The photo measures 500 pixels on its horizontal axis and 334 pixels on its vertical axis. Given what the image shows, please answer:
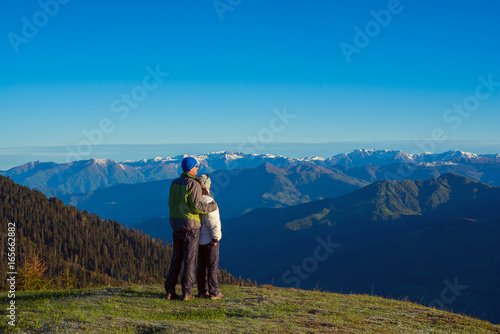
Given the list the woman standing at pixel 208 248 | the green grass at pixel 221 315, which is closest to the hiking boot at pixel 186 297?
the green grass at pixel 221 315

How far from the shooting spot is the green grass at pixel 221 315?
39.4 feet

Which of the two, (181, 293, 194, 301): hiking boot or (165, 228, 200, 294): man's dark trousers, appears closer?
(165, 228, 200, 294): man's dark trousers

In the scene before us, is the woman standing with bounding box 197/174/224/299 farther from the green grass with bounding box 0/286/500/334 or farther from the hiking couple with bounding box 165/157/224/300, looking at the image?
the green grass with bounding box 0/286/500/334

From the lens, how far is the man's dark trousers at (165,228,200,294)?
16109 millimetres

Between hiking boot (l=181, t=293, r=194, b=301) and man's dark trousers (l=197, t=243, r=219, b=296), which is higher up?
man's dark trousers (l=197, t=243, r=219, b=296)

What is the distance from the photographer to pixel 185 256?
16062 millimetres

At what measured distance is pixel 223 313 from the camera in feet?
47.2

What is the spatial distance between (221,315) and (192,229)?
3720 mm

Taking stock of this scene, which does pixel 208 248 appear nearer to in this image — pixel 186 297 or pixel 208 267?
pixel 208 267

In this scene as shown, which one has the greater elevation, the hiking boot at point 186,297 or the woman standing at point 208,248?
the woman standing at point 208,248

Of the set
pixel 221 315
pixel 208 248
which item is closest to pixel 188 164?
pixel 208 248

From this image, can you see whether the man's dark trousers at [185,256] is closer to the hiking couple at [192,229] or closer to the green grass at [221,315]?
the hiking couple at [192,229]

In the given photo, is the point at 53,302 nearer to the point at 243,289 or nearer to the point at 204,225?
the point at 204,225

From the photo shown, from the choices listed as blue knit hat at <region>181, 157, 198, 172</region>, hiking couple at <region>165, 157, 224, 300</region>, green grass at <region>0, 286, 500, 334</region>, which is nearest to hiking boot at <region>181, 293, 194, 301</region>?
hiking couple at <region>165, 157, 224, 300</region>
